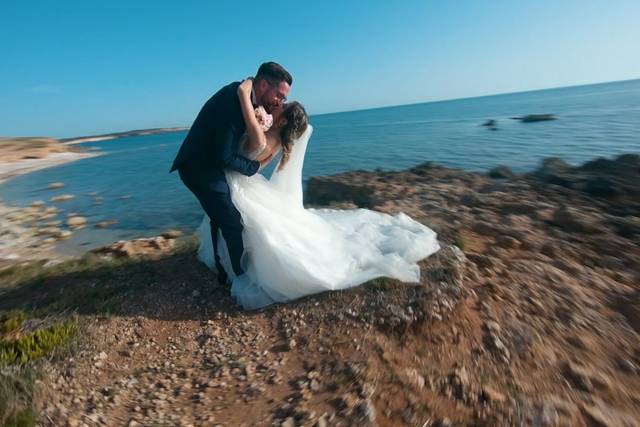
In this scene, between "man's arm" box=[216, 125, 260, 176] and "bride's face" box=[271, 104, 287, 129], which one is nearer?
"man's arm" box=[216, 125, 260, 176]

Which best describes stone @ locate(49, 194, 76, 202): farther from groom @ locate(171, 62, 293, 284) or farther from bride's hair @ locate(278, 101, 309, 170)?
bride's hair @ locate(278, 101, 309, 170)

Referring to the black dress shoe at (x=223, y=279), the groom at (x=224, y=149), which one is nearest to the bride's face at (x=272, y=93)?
the groom at (x=224, y=149)

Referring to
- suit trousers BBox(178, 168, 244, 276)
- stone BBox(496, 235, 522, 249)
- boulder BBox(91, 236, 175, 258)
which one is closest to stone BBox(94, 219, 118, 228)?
boulder BBox(91, 236, 175, 258)

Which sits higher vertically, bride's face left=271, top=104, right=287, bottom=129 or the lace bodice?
bride's face left=271, top=104, right=287, bottom=129

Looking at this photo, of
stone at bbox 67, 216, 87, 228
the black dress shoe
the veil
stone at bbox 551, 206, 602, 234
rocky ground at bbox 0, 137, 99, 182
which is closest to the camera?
the black dress shoe

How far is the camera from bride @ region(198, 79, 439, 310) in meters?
4.74

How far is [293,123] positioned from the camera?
497cm

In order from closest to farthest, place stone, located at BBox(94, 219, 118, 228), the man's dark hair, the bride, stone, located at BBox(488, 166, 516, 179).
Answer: the man's dark hair, the bride, stone, located at BBox(94, 219, 118, 228), stone, located at BBox(488, 166, 516, 179)

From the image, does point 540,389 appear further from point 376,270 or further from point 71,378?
point 71,378

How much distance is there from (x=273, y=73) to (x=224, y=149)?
3.40ft

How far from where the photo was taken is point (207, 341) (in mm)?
4309

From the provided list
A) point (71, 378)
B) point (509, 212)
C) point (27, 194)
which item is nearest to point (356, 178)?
point (509, 212)

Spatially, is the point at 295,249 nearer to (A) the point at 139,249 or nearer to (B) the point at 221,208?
(B) the point at 221,208

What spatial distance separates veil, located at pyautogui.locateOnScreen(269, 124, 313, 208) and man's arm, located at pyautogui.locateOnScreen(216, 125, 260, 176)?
26.4 inches
